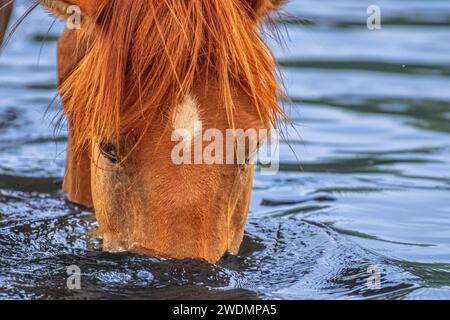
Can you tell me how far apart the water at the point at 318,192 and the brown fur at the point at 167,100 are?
191mm

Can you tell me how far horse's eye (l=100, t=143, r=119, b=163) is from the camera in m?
4.38

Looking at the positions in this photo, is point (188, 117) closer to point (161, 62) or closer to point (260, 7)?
point (161, 62)

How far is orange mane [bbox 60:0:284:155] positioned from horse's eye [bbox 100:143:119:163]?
7cm

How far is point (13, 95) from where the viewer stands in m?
10.1

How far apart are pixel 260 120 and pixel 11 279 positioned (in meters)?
1.46

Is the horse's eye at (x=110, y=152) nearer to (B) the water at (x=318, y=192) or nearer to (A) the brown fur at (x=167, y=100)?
(A) the brown fur at (x=167, y=100)

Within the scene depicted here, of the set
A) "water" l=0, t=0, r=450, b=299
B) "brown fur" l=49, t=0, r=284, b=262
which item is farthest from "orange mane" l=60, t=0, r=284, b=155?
"water" l=0, t=0, r=450, b=299

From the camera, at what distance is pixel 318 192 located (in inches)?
285

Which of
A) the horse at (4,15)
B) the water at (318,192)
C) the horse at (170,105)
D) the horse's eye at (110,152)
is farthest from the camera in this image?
the horse at (4,15)

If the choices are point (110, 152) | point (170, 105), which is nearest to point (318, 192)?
point (110, 152)

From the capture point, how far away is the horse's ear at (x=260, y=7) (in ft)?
15.6

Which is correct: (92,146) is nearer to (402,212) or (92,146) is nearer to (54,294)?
(54,294)

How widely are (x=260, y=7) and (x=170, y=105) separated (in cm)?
89

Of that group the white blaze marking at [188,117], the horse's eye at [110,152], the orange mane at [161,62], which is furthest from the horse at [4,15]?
the white blaze marking at [188,117]
